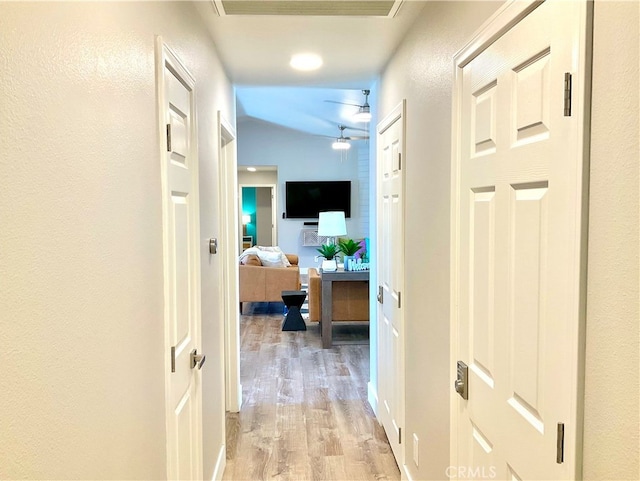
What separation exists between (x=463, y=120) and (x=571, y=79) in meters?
0.61

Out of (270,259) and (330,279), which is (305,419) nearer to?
(330,279)

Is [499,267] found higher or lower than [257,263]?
higher

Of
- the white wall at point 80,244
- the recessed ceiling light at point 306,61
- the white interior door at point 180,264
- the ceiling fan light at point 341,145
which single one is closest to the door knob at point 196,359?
the white interior door at point 180,264

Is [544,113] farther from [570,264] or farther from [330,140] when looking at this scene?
[330,140]

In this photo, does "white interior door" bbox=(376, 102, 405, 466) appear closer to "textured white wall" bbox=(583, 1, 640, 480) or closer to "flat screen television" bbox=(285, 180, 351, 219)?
"textured white wall" bbox=(583, 1, 640, 480)

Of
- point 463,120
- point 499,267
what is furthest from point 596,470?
point 463,120

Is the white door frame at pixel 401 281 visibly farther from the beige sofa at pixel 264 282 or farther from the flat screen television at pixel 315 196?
the flat screen television at pixel 315 196

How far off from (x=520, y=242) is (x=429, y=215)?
819 mm

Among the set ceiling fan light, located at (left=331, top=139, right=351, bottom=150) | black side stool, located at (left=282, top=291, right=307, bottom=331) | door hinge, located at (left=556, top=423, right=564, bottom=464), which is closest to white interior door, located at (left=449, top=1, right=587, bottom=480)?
door hinge, located at (left=556, top=423, right=564, bottom=464)

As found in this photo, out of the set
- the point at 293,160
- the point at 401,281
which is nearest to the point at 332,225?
the point at 401,281

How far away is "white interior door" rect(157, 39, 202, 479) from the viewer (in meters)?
1.52

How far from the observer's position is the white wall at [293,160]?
9.07 meters

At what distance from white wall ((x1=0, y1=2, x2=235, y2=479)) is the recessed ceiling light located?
1.28 m

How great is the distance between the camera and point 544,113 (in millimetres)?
1033
